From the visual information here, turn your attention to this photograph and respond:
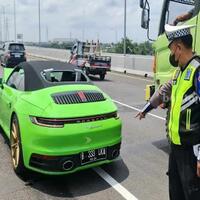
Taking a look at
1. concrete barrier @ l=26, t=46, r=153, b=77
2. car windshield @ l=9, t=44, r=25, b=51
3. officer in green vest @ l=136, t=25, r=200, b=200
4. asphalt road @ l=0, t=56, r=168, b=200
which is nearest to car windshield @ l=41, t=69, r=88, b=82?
asphalt road @ l=0, t=56, r=168, b=200

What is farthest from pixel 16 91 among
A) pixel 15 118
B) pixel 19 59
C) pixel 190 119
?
pixel 19 59

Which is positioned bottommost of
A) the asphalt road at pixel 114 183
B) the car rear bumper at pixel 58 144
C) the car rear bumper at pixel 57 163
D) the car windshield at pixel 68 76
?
the asphalt road at pixel 114 183

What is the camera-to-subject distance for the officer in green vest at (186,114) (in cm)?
287

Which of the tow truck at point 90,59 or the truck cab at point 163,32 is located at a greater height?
the truck cab at point 163,32

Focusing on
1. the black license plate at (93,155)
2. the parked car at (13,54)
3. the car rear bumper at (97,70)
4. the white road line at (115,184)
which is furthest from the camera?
the parked car at (13,54)

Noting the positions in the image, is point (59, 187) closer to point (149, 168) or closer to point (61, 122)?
point (61, 122)

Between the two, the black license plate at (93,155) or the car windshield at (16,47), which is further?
the car windshield at (16,47)

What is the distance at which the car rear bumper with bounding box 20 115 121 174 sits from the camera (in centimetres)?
449

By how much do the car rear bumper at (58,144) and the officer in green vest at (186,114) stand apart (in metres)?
1.72

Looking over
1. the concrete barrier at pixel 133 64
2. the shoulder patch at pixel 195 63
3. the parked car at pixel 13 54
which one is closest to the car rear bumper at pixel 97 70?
the concrete barrier at pixel 133 64

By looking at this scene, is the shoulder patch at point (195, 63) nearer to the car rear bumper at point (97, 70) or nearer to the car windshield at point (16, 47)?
the car rear bumper at point (97, 70)

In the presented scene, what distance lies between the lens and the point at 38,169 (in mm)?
4633

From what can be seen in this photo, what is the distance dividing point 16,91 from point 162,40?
2.80 meters

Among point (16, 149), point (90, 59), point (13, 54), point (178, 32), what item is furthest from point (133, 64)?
point (178, 32)
